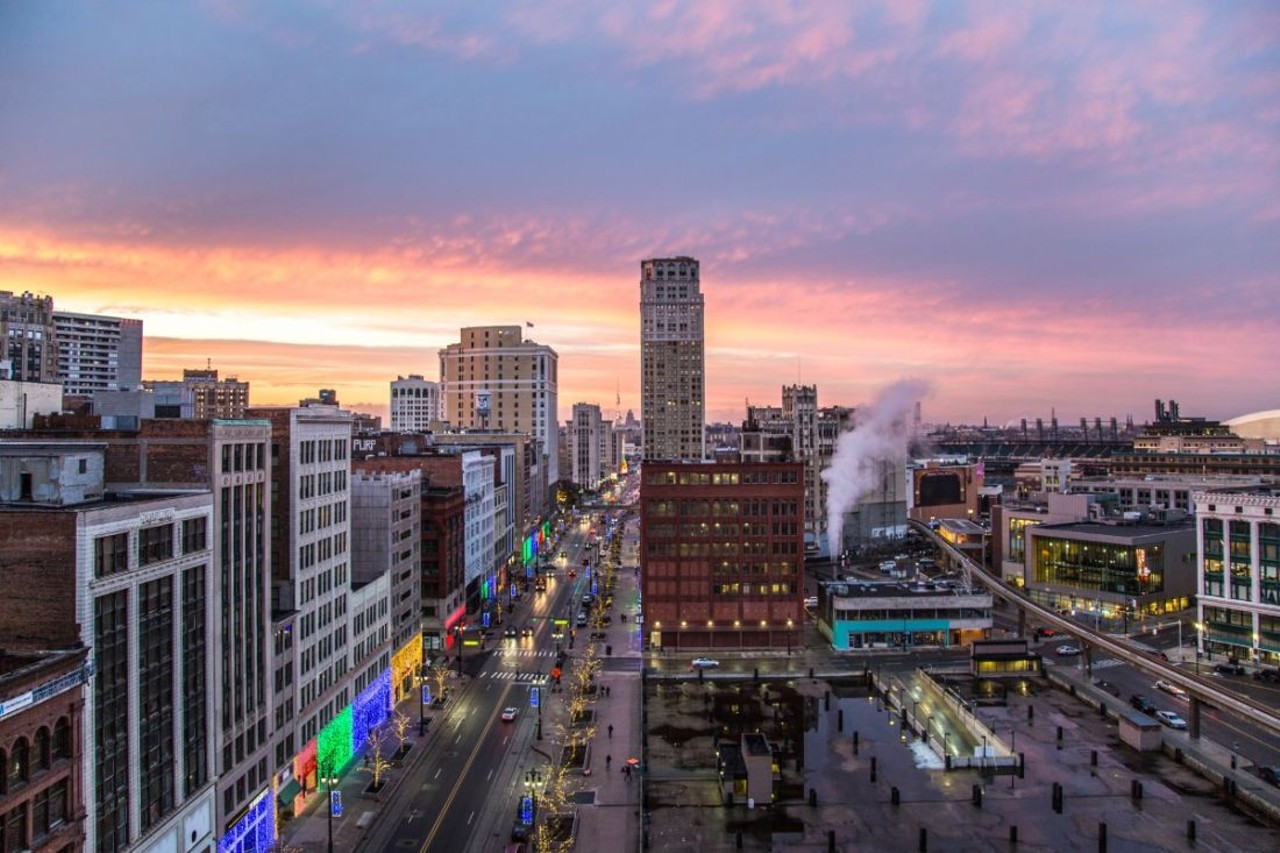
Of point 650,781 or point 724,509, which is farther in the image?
point 724,509

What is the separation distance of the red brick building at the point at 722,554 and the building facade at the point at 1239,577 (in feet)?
152

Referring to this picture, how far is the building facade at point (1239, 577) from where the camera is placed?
98.1m

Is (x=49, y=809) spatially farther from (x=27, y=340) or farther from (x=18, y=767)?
(x=27, y=340)

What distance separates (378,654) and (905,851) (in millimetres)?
48906

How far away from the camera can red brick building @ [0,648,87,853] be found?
33625 millimetres

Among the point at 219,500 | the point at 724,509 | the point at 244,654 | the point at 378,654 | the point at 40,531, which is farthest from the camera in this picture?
the point at 724,509

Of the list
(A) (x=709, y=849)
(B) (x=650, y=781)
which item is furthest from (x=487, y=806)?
(A) (x=709, y=849)

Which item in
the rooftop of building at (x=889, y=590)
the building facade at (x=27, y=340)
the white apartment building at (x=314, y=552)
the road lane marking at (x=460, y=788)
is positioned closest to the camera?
the road lane marking at (x=460, y=788)

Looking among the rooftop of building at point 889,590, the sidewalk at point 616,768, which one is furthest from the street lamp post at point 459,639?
the rooftop of building at point 889,590

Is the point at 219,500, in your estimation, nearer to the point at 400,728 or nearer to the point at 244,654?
the point at 244,654

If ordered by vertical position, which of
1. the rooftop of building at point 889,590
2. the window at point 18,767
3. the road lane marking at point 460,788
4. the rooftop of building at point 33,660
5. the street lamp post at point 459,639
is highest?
the rooftop of building at point 33,660

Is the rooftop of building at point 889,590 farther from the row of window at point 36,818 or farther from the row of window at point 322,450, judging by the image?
the row of window at point 36,818

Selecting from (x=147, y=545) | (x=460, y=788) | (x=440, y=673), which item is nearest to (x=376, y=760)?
(x=460, y=788)

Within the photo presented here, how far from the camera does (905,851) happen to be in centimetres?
5734
